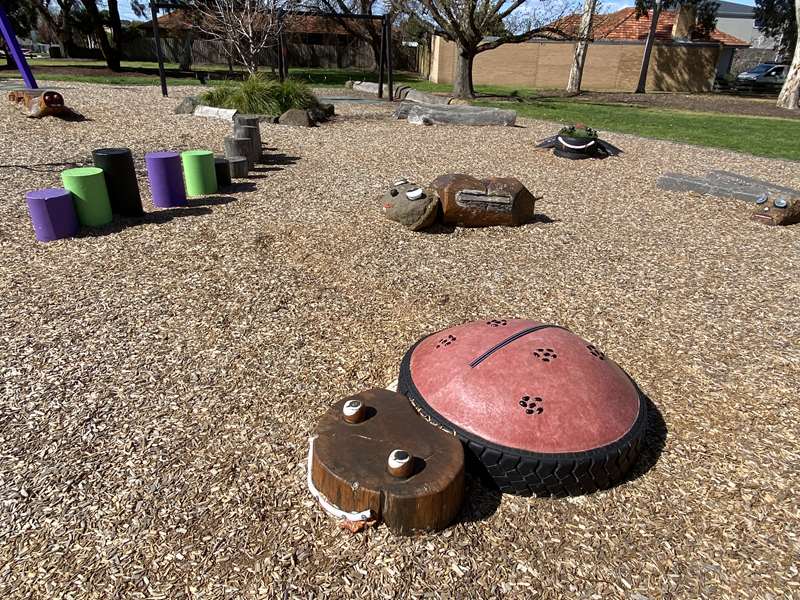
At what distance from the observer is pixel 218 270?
498cm

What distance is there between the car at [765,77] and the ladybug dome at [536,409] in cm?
3451

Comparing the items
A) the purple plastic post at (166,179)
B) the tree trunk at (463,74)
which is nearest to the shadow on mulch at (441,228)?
the purple plastic post at (166,179)

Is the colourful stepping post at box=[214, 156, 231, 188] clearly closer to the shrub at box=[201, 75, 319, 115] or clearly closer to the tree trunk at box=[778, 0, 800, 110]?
the shrub at box=[201, 75, 319, 115]

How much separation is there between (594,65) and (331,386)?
1229 inches

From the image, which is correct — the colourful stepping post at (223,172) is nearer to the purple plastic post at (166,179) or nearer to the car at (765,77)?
the purple plastic post at (166,179)

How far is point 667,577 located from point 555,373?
0.96m

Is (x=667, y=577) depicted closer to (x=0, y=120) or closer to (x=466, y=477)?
(x=466, y=477)

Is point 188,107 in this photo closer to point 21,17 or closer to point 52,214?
point 52,214

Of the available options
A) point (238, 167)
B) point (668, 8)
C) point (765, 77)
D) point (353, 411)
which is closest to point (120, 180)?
point (238, 167)

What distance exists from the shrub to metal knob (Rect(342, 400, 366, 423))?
11.5 meters

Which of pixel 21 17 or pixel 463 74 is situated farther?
pixel 21 17

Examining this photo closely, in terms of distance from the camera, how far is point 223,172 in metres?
7.45

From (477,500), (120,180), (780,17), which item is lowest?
(477,500)

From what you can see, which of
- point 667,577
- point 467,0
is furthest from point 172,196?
point 467,0
